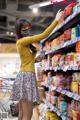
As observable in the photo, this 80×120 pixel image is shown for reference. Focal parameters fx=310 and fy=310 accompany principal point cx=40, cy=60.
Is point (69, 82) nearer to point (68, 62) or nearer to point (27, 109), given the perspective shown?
point (68, 62)

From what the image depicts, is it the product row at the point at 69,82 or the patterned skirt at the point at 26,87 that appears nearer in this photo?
the product row at the point at 69,82

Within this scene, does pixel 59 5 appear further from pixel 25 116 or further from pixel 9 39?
pixel 9 39

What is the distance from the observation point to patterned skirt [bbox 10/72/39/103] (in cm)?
409

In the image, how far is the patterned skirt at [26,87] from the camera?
4.09 m

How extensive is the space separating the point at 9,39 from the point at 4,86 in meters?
8.60

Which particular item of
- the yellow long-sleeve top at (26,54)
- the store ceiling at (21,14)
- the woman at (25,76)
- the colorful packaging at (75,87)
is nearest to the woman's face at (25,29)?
the woman at (25,76)

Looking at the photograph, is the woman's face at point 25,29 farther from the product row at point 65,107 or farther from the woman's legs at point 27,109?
the product row at point 65,107

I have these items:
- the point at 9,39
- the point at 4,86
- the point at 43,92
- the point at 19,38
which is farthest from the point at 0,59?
the point at 19,38

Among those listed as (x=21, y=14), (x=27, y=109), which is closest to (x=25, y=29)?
(x=27, y=109)

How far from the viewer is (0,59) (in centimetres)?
1539

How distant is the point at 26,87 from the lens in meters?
4.10

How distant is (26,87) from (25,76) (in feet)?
0.48

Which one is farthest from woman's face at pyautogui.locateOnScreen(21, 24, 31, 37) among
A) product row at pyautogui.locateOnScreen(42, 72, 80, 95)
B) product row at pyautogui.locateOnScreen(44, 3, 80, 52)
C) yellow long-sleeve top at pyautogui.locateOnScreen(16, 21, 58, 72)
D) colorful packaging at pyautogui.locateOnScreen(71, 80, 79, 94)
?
colorful packaging at pyautogui.locateOnScreen(71, 80, 79, 94)

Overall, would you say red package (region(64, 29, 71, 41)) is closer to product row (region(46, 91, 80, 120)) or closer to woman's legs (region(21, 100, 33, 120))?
product row (region(46, 91, 80, 120))
